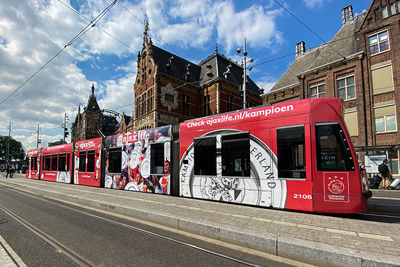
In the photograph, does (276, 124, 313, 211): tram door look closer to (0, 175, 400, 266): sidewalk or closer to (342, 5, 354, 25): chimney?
(0, 175, 400, 266): sidewalk

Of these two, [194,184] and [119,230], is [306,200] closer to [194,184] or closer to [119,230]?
[194,184]

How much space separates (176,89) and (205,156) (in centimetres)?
2411

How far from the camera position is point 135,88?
1366 inches

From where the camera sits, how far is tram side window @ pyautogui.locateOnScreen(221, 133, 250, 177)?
6.99 meters

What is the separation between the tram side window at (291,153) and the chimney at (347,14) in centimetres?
2520

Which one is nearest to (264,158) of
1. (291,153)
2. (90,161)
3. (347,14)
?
(291,153)

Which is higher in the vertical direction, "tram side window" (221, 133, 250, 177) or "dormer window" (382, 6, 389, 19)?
"dormer window" (382, 6, 389, 19)

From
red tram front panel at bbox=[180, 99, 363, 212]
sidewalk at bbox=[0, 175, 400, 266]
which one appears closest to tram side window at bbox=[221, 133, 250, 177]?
red tram front panel at bbox=[180, 99, 363, 212]

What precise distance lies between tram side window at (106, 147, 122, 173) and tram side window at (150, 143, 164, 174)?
113 inches

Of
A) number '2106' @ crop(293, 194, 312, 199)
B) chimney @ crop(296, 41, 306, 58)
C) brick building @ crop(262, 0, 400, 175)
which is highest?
chimney @ crop(296, 41, 306, 58)

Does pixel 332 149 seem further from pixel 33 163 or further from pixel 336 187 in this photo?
pixel 33 163

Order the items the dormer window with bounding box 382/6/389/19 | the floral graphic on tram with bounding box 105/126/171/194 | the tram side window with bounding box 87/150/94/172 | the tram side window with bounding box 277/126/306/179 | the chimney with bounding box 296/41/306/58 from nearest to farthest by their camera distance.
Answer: the tram side window with bounding box 277/126/306/179 → the floral graphic on tram with bounding box 105/126/171/194 → the tram side window with bounding box 87/150/94/172 → the dormer window with bounding box 382/6/389/19 → the chimney with bounding box 296/41/306/58

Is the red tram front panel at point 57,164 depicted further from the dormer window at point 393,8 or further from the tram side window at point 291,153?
the dormer window at point 393,8

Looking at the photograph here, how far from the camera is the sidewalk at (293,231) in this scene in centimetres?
335
